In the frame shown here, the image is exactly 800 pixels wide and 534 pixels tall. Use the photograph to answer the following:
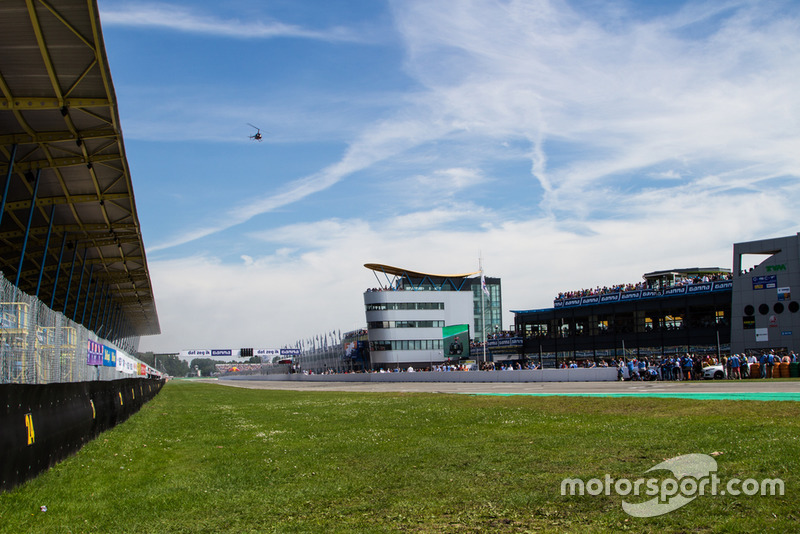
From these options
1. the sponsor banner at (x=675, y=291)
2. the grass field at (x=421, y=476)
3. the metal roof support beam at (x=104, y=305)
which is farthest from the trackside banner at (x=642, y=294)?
the grass field at (x=421, y=476)

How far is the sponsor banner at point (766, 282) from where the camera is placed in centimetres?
5662

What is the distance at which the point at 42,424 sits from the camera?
10.7m

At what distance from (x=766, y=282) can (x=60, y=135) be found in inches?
2204

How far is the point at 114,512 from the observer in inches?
317

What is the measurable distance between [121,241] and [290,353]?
16468cm

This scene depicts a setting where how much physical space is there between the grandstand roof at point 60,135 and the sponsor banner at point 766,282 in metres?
50.2

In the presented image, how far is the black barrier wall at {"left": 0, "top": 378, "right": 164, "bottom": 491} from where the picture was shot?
9000 millimetres

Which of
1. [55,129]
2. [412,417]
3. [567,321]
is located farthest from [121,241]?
[567,321]

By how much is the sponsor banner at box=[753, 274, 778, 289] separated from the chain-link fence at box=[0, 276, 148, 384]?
55812 millimetres

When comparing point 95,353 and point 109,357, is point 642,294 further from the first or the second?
point 95,353

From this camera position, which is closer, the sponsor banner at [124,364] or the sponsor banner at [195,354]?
the sponsor banner at [124,364]

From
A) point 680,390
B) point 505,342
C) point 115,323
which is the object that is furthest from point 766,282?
point 115,323

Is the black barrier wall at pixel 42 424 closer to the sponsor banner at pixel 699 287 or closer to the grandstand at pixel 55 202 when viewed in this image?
the grandstand at pixel 55 202

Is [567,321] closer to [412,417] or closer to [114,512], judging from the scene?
[412,417]
